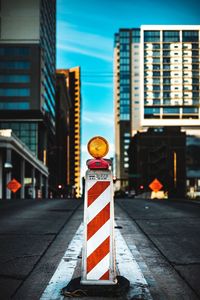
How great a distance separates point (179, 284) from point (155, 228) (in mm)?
5132

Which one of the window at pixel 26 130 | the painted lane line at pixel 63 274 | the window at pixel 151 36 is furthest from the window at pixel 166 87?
the painted lane line at pixel 63 274

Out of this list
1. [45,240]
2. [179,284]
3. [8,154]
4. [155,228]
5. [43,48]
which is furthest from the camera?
[43,48]

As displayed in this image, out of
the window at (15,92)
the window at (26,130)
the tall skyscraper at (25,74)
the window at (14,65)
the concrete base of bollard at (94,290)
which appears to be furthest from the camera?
the window at (14,65)

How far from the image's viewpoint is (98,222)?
3959 millimetres

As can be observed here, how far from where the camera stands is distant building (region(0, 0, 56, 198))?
7406cm

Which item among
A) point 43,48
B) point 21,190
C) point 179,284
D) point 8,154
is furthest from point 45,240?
point 43,48

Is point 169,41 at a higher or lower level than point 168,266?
higher

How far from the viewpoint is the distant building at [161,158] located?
10081 cm

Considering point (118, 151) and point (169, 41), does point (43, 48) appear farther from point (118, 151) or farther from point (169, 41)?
point (118, 151)

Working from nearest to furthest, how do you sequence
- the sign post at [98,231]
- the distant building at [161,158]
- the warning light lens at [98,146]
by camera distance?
the sign post at [98,231] < the warning light lens at [98,146] < the distant building at [161,158]

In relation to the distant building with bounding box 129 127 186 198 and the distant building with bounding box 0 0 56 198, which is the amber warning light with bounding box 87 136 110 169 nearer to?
the distant building with bounding box 0 0 56 198

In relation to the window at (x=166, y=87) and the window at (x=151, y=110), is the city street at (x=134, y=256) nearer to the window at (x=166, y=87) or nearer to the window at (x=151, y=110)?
the window at (x=151, y=110)

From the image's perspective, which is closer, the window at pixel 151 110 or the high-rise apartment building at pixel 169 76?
the window at pixel 151 110

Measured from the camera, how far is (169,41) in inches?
5723
